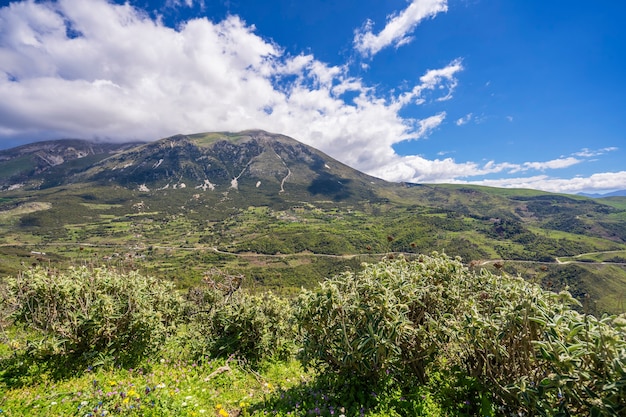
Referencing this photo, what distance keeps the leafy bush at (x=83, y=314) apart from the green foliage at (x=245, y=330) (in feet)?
6.75

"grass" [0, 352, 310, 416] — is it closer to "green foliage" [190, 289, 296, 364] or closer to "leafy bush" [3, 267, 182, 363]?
"green foliage" [190, 289, 296, 364]

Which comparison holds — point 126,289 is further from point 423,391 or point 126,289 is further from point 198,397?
point 423,391

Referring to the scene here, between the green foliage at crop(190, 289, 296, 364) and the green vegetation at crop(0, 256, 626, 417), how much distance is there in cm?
58

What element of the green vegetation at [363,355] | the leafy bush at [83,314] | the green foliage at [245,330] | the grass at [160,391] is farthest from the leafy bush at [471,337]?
the leafy bush at [83,314]

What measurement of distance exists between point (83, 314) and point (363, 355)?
7480 millimetres

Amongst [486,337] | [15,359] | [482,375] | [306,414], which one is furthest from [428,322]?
[15,359]

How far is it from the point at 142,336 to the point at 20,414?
3.14 metres

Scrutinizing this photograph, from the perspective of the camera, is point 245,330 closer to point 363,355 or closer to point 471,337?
point 363,355

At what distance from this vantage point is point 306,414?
18.8 feet

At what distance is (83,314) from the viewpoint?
756cm

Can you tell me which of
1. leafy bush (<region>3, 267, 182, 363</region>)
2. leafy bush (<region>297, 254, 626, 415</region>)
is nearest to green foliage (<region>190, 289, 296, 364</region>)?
leafy bush (<region>3, 267, 182, 363</region>)

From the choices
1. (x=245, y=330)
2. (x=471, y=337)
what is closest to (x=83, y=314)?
(x=245, y=330)

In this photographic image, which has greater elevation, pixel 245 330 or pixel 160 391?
pixel 160 391

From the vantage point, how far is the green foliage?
32.8ft
